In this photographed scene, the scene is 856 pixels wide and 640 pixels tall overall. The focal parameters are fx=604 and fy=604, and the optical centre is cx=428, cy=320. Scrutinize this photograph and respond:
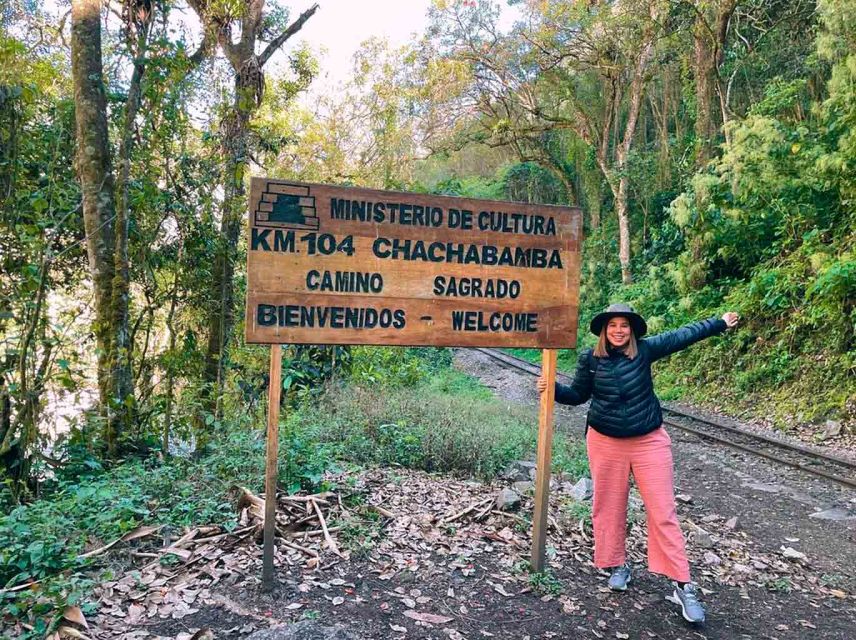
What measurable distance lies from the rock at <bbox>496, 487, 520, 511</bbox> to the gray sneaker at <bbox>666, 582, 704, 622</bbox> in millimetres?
1486

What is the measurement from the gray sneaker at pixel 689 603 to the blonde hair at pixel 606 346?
146 centimetres

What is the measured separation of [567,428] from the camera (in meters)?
10.6

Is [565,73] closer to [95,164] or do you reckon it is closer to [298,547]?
[95,164]

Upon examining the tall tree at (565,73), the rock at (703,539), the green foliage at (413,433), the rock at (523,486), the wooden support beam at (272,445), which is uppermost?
the tall tree at (565,73)

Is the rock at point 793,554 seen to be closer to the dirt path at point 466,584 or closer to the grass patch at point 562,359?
the dirt path at point 466,584

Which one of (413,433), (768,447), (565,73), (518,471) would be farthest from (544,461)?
(565,73)

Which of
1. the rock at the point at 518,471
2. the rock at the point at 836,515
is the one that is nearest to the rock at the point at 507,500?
the rock at the point at 518,471

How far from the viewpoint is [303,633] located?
118 inches

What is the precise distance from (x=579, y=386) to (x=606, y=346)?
0.36 m

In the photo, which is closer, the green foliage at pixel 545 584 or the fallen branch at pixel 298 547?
the green foliage at pixel 545 584

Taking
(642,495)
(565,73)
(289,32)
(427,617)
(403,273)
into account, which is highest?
(565,73)

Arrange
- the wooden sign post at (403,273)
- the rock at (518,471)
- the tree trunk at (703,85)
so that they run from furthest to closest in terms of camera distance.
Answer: the tree trunk at (703,85) → the rock at (518,471) → the wooden sign post at (403,273)

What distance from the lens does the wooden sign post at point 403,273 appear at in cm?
361

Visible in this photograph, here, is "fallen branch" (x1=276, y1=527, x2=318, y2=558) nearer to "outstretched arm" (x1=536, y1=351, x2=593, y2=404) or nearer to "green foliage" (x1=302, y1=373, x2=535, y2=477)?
"green foliage" (x1=302, y1=373, x2=535, y2=477)
